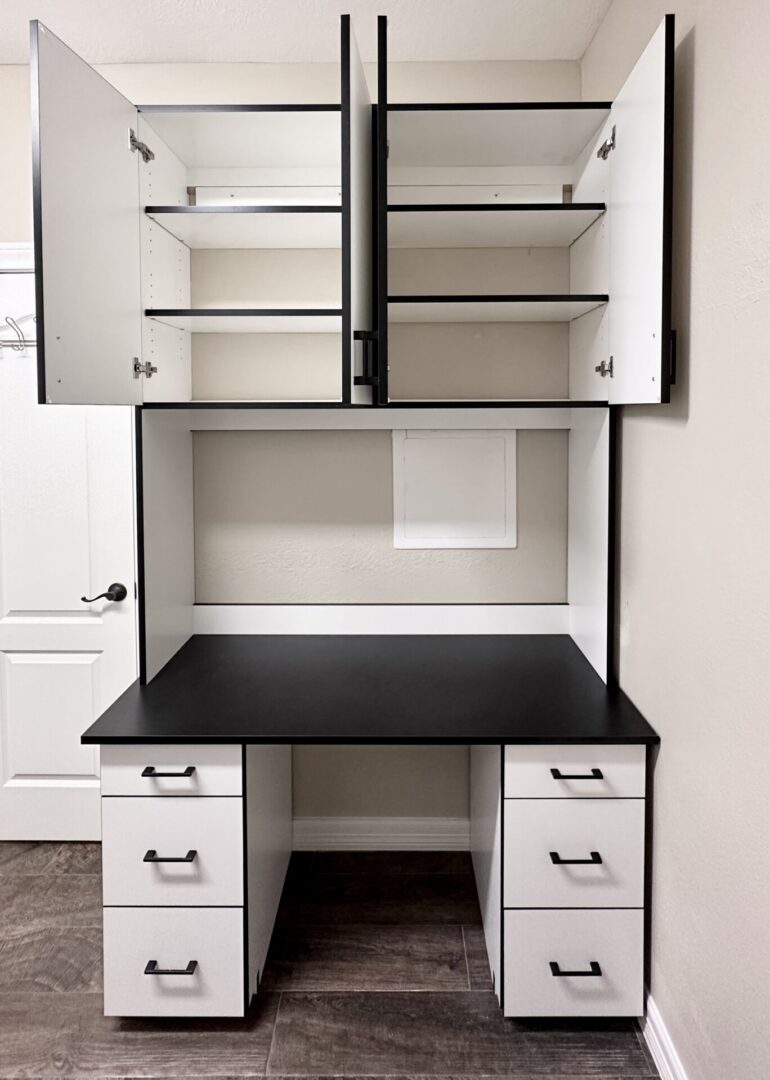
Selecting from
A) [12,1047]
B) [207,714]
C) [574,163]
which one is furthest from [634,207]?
[12,1047]

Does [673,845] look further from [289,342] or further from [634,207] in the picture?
[289,342]

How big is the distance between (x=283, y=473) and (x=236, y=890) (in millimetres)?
1285

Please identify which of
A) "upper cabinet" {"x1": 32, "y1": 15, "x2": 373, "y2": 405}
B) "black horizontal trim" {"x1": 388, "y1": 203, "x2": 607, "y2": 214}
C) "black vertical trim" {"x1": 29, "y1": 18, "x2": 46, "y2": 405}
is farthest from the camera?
"black horizontal trim" {"x1": 388, "y1": 203, "x2": 607, "y2": 214}

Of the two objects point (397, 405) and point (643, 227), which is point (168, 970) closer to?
point (397, 405)

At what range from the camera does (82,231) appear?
1841mm

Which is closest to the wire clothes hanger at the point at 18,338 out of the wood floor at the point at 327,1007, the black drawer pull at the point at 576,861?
the wood floor at the point at 327,1007

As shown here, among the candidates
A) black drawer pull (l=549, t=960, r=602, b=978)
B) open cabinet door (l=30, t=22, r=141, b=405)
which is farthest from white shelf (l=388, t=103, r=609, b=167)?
black drawer pull (l=549, t=960, r=602, b=978)

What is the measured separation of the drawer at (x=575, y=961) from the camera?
201 cm

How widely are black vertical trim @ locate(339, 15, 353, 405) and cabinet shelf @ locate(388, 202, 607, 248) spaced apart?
6.5 inches

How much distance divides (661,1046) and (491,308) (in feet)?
5.85

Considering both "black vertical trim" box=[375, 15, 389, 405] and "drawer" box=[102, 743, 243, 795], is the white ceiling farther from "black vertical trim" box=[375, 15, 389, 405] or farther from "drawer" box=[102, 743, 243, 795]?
"drawer" box=[102, 743, 243, 795]

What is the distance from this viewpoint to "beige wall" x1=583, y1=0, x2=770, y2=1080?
141 cm

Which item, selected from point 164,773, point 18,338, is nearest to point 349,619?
point 164,773

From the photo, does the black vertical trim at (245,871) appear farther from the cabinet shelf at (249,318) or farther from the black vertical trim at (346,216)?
the cabinet shelf at (249,318)
